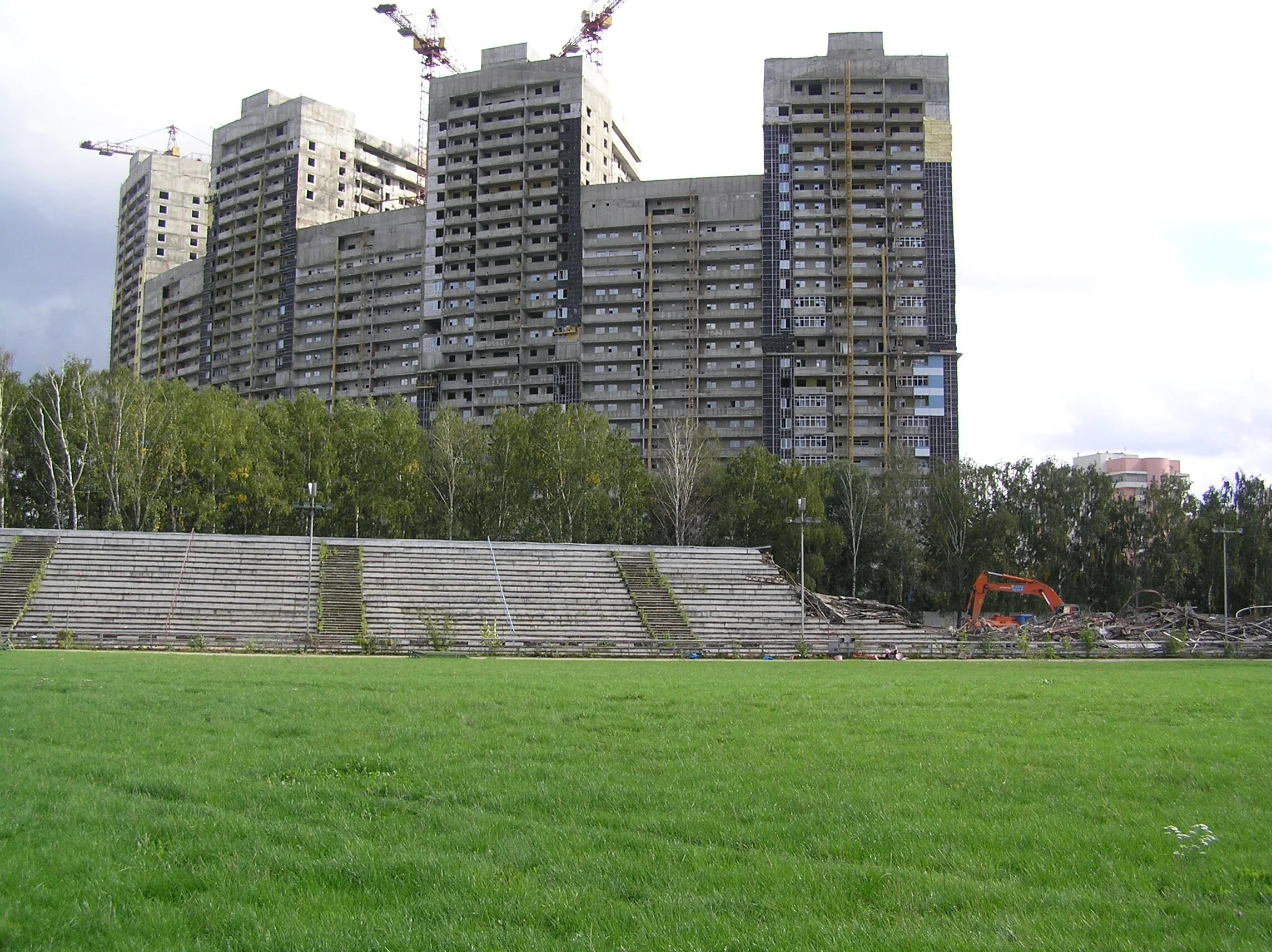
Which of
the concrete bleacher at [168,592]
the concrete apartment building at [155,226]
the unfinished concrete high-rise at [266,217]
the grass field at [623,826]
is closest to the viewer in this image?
the grass field at [623,826]

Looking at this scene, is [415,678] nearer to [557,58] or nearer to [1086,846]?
[1086,846]

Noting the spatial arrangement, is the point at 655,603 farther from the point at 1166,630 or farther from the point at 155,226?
the point at 155,226

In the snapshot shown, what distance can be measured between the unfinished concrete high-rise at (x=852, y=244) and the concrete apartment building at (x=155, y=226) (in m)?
98.0

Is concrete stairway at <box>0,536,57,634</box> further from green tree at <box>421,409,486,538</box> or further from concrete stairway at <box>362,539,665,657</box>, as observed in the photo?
green tree at <box>421,409,486,538</box>

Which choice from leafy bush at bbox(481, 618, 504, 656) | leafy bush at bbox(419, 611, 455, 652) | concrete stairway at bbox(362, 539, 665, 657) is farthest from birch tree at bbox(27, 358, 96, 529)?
leafy bush at bbox(481, 618, 504, 656)

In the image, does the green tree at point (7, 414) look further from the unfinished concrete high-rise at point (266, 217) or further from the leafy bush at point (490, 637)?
the unfinished concrete high-rise at point (266, 217)

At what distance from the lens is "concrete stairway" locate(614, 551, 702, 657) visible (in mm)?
48500

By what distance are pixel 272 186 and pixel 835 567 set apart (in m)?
99.0

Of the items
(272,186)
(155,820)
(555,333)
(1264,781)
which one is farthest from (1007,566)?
(272,186)

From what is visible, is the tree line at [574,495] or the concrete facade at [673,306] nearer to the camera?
the tree line at [574,495]

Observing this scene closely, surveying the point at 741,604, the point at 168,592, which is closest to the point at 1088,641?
the point at 741,604

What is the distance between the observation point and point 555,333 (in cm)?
12400

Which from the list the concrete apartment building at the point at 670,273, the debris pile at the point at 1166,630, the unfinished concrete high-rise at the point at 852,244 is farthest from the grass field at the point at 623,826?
the unfinished concrete high-rise at the point at 852,244

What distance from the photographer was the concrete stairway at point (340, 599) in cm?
4472
